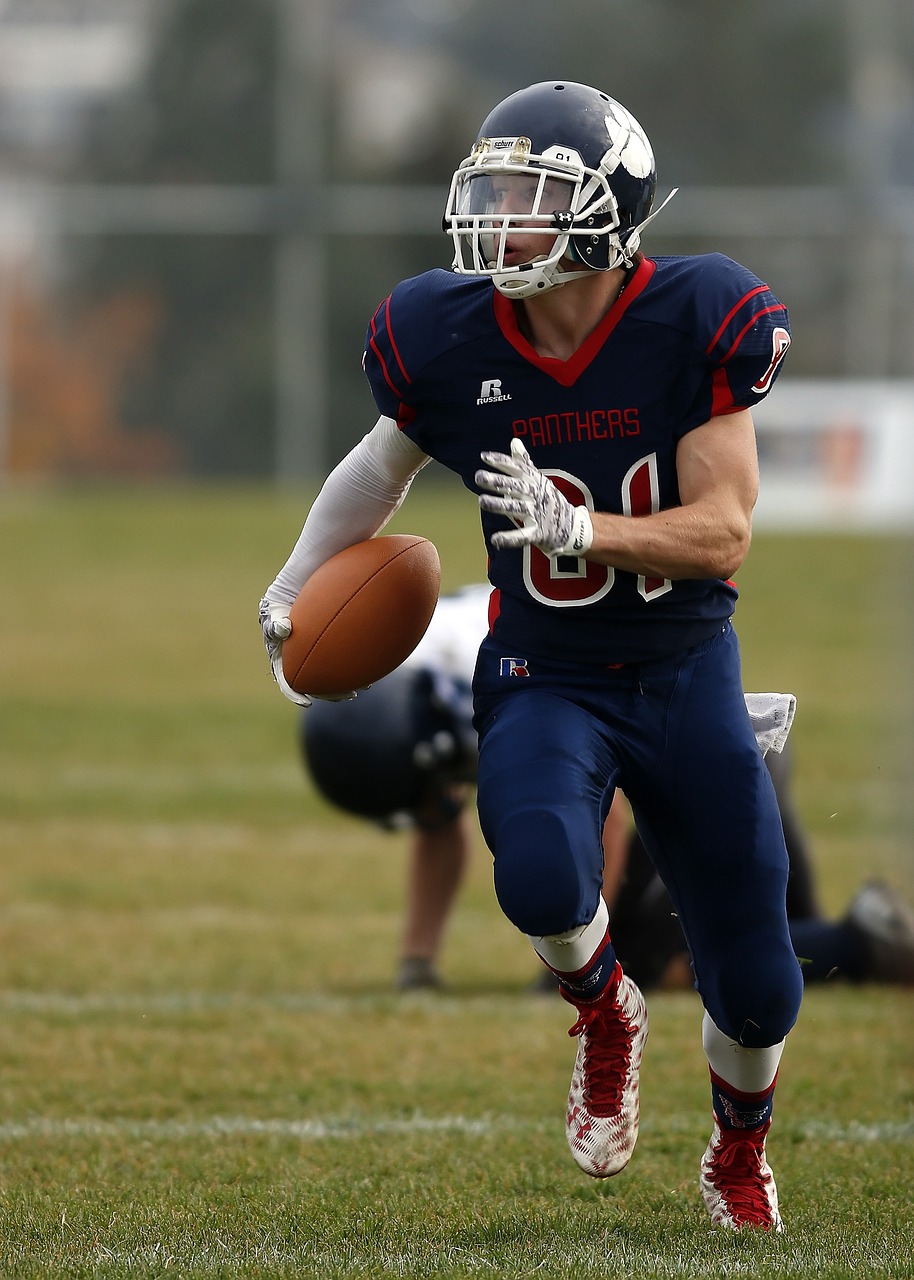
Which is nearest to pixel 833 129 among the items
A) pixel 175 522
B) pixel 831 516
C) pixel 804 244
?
pixel 804 244

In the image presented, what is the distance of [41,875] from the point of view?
22.6 feet

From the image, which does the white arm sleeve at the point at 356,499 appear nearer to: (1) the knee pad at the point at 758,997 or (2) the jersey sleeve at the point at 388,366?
(2) the jersey sleeve at the point at 388,366

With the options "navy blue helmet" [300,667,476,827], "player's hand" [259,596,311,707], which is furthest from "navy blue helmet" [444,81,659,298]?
"navy blue helmet" [300,667,476,827]

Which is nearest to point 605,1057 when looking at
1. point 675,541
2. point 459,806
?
point 675,541

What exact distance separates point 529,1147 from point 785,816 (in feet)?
5.14

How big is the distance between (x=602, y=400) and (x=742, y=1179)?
1.35m

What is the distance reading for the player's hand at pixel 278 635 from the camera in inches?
142

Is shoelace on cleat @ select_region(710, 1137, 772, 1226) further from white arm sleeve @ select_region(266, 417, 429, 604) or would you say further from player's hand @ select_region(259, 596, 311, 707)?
white arm sleeve @ select_region(266, 417, 429, 604)

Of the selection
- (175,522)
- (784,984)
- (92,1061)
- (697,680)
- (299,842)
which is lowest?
(175,522)

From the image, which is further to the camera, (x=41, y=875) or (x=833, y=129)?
(x=833, y=129)

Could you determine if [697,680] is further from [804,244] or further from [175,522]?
[804,244]

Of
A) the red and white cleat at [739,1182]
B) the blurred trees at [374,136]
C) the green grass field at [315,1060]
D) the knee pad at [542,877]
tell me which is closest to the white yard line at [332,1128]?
the green grass field at [315,1060]

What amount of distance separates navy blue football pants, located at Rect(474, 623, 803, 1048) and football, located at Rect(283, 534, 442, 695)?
382mm

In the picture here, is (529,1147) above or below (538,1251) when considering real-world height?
below
